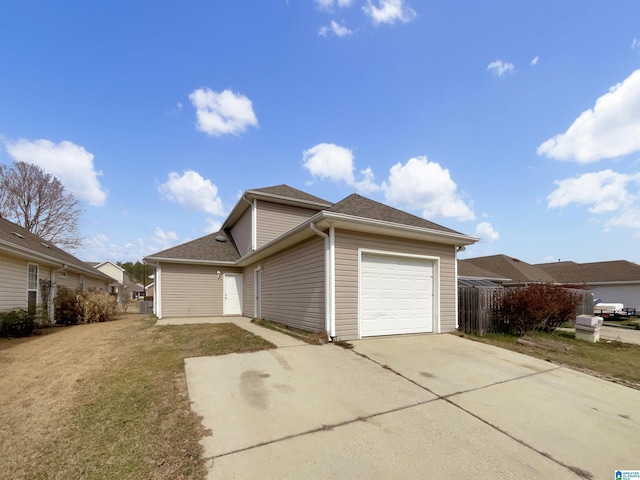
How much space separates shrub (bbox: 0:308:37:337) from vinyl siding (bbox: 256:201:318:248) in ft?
25.9

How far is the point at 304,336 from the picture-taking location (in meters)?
7.18

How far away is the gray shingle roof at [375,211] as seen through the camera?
24.3ft

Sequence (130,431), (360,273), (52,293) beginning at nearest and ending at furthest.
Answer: (130,431) → (360,273) → (52,293)

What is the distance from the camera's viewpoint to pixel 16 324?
9.09 meters

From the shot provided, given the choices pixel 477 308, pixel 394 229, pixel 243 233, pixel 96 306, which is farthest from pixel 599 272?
pixel 96 306

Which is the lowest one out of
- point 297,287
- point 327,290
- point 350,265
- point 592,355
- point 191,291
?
point 592,355

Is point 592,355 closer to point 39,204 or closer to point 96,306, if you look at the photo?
point 96,306

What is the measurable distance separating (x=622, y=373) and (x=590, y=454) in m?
3.97

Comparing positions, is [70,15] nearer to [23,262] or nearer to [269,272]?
[23,262]

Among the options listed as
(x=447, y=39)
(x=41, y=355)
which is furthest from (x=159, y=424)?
(x=447, y=39)

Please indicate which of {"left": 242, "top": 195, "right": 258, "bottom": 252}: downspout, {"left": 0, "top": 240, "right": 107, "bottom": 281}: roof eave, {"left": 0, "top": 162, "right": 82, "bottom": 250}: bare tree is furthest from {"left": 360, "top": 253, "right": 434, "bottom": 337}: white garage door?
{"left": 0, "top": 162, "right": 82, "bottom": 250}: bare tree

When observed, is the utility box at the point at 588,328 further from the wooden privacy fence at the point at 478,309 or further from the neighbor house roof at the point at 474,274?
the neighbor house roof at the point at 474,274

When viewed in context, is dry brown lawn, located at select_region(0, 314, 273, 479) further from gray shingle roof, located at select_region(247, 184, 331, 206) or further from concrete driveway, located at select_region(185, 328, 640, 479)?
gray shingle roof, located at select_region(247, 184, 331, 206)

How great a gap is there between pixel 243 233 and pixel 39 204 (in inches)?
789
